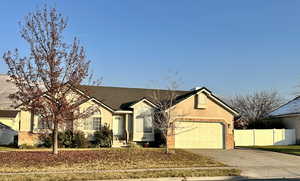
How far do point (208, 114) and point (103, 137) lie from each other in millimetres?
8636

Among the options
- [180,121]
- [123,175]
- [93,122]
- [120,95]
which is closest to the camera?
[123,175]

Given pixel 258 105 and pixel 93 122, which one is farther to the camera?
pixel 258 105

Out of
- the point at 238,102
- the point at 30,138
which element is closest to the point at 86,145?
the point at 30,138

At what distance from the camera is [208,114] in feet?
80.7

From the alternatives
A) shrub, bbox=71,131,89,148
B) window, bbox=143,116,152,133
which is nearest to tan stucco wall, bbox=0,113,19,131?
shrub, bbox=71,131,89,148

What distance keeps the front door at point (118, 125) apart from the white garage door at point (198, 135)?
4.61m

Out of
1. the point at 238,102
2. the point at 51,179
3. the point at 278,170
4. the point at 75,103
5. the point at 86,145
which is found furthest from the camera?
the point at 238,102

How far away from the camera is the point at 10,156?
16.7 metres

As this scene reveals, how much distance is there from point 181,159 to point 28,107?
9135 mm

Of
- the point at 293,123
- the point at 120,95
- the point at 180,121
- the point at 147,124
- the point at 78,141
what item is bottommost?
the point at 78,141

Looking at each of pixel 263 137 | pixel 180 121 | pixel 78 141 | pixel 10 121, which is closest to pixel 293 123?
pixel 263 137

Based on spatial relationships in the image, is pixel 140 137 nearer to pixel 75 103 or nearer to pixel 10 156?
pixel 75 103

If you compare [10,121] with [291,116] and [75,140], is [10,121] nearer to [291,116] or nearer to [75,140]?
[75,140]

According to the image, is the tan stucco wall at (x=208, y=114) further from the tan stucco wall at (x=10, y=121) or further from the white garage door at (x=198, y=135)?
the tan stucco wall at (x=10, y=121)
